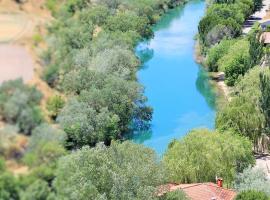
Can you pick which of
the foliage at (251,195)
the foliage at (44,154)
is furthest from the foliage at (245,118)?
the foliage at (44,154)

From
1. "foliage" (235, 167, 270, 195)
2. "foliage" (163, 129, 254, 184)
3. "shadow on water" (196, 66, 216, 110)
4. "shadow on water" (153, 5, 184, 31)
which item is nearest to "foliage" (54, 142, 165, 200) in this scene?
"foliage" (163, 129, 254, 184)

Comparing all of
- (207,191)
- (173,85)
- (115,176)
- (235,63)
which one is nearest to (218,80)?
(235,63)

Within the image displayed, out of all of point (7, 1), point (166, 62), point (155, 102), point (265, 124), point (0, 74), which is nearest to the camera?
point (0, 74)

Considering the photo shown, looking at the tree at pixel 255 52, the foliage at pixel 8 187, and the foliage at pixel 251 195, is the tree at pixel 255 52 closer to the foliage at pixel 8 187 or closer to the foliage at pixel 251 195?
the foliage at pixel 251 195

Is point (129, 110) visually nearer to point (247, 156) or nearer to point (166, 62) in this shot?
point (247, 156)

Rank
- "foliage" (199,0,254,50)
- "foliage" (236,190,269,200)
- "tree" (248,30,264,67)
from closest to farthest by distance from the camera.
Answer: "foliage" (236,190,269,200)
"tree" (248,30,264,67)
"foliage" (199,0,254,50)

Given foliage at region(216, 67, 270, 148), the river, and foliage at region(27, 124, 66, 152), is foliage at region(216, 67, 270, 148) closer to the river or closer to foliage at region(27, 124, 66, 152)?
the river

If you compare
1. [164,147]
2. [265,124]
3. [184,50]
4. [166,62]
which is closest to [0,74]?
[265,124]

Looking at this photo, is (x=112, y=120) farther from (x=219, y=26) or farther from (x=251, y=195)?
(x=219, y=26)
